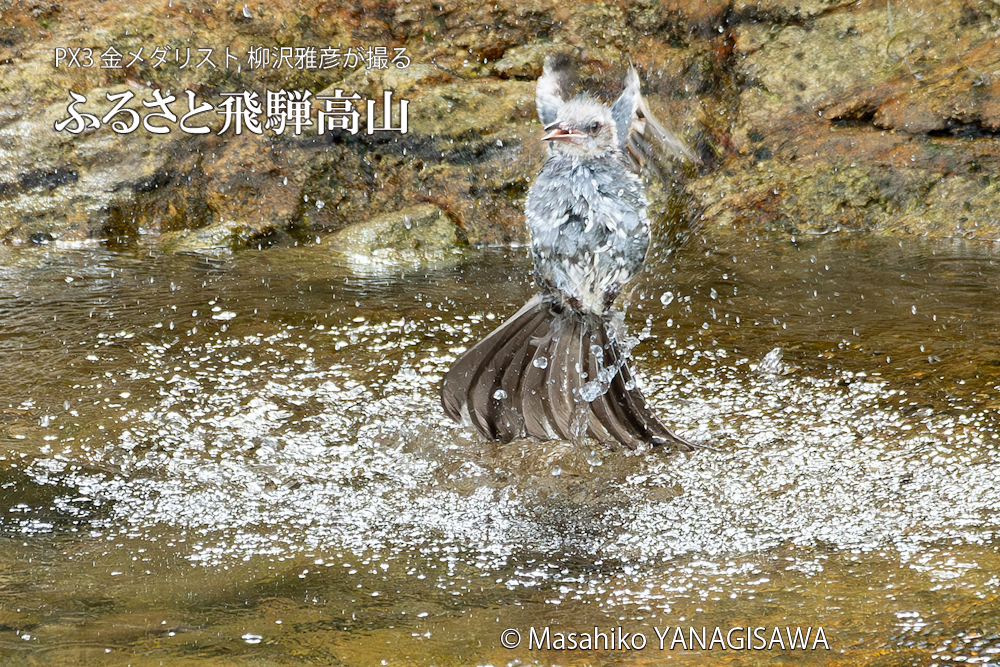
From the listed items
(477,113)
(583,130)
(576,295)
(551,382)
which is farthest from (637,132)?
(477,113)

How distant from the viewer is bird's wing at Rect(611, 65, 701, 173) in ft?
8.08

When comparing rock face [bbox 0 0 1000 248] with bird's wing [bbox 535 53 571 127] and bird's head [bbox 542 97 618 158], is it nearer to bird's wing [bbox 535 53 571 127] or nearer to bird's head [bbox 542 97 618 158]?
bird's wing [bbox 535 53 571 127]

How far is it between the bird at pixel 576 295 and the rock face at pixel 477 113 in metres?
2.68

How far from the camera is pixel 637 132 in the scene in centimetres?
253

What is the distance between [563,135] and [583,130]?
0.07 metres

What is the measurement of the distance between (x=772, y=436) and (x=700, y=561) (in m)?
0.78

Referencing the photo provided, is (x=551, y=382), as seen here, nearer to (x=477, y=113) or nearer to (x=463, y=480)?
(x=463, y=480)

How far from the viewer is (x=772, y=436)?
293 centimetres

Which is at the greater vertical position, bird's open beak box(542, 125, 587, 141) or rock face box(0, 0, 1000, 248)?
rock face box(0, 0, 1000, 248)

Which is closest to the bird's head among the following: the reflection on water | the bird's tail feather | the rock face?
the bird's tail feather

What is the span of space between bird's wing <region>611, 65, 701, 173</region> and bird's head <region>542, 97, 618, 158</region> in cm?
3

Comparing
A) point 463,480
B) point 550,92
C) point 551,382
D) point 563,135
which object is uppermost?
point 550,92

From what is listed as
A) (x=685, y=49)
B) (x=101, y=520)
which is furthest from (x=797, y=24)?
(x=101, y=520)

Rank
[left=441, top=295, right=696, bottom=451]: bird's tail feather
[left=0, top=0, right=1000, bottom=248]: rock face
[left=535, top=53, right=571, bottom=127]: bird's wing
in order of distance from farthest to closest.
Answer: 1. [left=0, top=0, right=1000, bottom=248]: rock face
2. [left=441, top=295, right=696, bottom=451]: bird's tail feather
3. [left=535, top=53, right=571, bottom=127]: bird's wing
